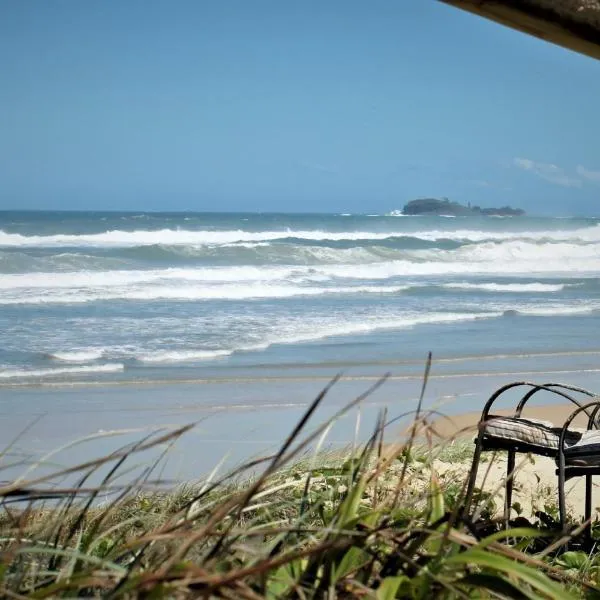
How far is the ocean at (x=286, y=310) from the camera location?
10289 mm

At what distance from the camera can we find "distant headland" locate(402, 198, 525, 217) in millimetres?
64375

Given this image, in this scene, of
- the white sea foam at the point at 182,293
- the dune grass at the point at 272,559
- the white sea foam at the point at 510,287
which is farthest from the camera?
the white sea foam at the point at 510,287

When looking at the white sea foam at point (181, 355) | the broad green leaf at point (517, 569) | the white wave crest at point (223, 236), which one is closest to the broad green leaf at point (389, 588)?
the broad green leaf at point (517, 569)

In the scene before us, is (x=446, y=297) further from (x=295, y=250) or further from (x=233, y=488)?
(x=233, y=488)

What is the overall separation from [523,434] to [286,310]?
11.1 meters

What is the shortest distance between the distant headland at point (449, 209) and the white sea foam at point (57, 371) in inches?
2191

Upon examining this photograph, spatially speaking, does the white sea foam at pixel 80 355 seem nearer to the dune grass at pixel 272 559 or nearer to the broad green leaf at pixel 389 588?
the dune grass at pixel 272 559

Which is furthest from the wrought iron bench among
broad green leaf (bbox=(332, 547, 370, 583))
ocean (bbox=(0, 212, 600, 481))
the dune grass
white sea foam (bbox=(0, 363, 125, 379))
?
white sea foam (bbox=(0, 363, 125, 379))

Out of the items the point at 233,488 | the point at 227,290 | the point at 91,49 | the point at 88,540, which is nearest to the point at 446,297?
the point at 227,290

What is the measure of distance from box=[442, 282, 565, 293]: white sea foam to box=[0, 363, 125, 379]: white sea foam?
36.7 feet

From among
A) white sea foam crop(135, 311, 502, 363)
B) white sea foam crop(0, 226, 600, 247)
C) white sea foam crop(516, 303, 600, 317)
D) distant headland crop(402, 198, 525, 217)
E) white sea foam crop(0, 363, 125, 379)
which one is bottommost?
white sea foam crop(0, 363, 125, 379)

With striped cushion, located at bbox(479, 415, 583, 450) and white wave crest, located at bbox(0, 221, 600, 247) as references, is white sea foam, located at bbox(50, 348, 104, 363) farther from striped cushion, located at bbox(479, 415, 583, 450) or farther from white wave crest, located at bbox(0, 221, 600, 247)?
white wave crest, located at bbox(0, 221, 600, 247)

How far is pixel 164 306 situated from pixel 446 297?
17.2 ft

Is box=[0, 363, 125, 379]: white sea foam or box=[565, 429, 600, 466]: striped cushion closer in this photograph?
box=[565, 429, 600, 466]: striped cushion
